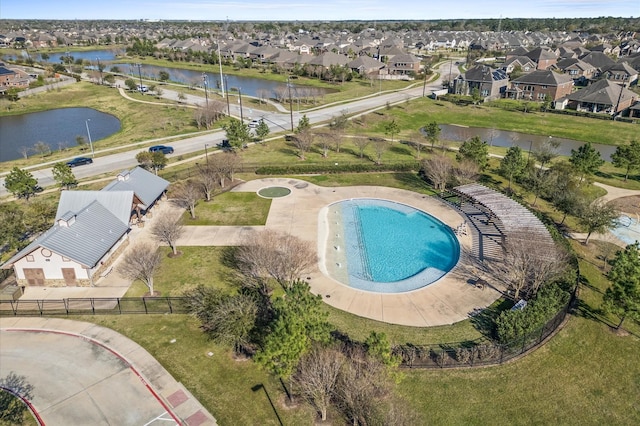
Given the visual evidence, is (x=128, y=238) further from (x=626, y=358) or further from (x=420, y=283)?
(x=626, y=358)

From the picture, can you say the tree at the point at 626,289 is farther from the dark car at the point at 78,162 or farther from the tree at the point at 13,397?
the dark car at the point at 78,162

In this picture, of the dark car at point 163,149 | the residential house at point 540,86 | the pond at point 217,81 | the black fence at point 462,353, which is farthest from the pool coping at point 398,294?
the residential house at point 540,86

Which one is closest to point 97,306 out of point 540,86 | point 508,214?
point 508,214

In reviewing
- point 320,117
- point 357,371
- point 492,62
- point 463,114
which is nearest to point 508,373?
point 357,371

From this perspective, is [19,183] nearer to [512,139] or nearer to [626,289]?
[626,289]

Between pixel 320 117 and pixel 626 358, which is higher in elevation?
pixel 320 117

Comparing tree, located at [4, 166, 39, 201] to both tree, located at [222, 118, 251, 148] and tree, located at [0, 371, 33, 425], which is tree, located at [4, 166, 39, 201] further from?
tree, located at [0, 371, 33, 425]
